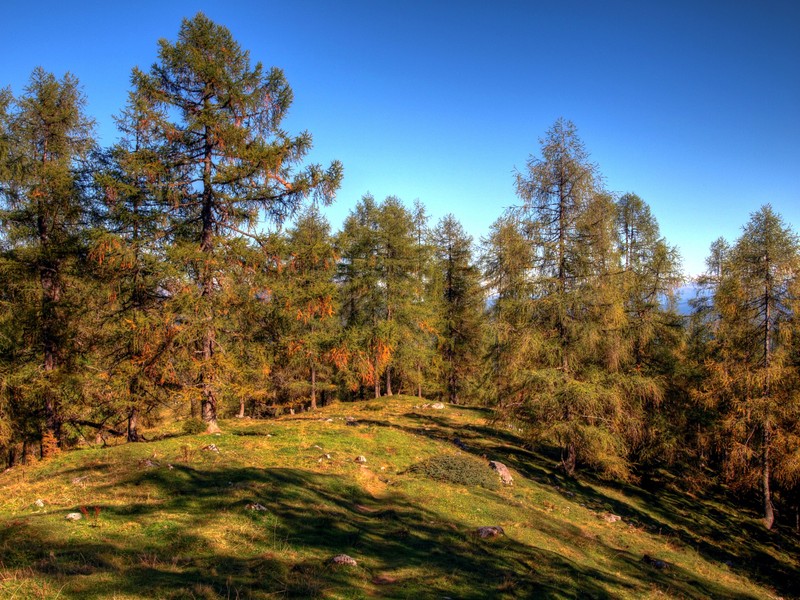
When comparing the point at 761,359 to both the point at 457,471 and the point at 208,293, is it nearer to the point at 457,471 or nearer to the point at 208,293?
the point at 457,471

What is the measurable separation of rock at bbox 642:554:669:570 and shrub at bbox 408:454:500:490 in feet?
14.5

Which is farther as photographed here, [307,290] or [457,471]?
[307,290]

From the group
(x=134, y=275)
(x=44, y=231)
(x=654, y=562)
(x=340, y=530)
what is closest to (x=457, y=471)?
(x=654, y=562)

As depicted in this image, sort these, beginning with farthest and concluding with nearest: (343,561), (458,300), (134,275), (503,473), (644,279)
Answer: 1. (458,300)
2. (644,279)
3. (503,473)
4. (134,275)
5. (343,561)

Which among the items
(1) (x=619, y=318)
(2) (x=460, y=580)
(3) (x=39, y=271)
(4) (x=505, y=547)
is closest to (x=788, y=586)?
(1) (x=619, y=318)

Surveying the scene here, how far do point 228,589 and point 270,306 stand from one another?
10493 mm

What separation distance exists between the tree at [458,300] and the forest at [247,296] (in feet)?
46.6

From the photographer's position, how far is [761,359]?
1689 cm

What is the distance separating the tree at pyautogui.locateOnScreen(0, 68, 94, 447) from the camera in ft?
44.8

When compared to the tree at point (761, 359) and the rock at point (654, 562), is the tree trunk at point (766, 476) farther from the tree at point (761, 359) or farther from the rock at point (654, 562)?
the rock at point (654, 562)

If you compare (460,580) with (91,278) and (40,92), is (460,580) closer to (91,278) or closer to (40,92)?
(91,278)

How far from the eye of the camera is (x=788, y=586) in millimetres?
12930

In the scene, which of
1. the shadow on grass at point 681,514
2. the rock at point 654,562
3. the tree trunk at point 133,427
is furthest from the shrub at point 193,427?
the rock at point 654,562

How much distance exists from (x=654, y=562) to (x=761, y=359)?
423 inches
